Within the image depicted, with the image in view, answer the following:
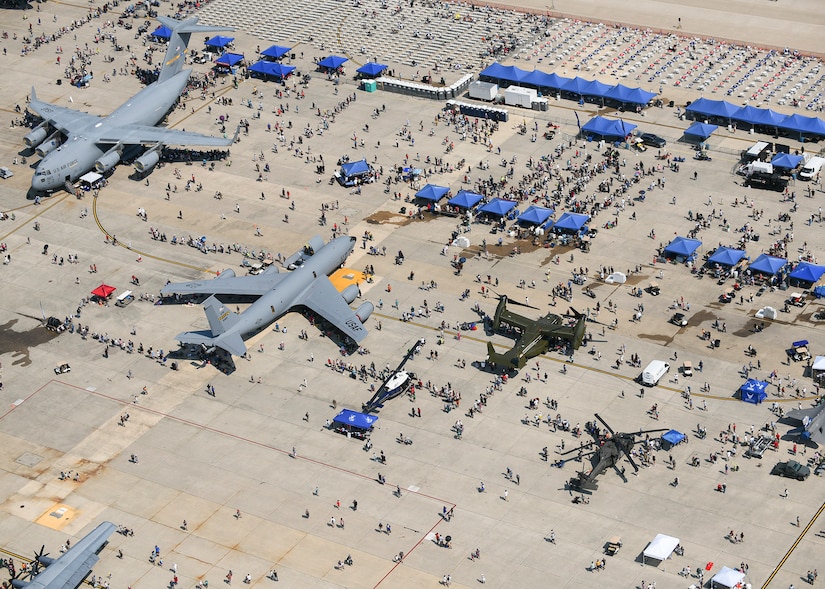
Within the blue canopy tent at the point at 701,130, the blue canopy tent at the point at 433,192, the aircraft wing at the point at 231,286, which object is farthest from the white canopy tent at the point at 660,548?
the blue canopy tent at the point at 701,130

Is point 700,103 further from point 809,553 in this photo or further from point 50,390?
point 50,390

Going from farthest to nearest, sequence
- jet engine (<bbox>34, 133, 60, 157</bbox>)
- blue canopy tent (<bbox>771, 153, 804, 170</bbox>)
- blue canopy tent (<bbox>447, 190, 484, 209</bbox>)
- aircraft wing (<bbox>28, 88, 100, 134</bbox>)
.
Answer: aircraft wing (<bbox>28, 88, 100, 134</bbox>) → jet engine (<bbox>34, 133, 60, 157</bbox>) → blue canopy tent (<bbox>771, 153, 804, 170</bbox>) → blue canopy tent (<bbox>447, 190, 484, 209</bbox>)

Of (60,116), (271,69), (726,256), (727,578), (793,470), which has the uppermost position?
(60,116)

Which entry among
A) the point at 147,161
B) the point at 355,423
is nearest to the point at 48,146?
the point at 147,161

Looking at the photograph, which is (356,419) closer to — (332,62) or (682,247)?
(682,247)

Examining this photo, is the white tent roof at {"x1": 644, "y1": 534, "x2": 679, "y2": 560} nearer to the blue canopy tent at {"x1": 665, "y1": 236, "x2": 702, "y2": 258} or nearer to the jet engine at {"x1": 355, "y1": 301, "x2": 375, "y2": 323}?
the jet engine at {"x1": 355, "y1": 301, "x2": 375, "y2": 323}

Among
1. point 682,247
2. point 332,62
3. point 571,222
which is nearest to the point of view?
point 682,247

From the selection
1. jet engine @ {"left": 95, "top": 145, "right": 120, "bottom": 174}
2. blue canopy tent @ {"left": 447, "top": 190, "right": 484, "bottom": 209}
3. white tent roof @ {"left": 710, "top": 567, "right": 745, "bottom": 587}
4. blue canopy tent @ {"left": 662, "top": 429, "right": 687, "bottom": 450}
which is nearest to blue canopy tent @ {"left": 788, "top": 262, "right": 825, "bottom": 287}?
blue canopy tent @ {"left": 662, "top": 429, "right": 687, "bottom": 450}

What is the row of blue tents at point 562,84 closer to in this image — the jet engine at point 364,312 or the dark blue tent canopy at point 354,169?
the dark blue tent canopy at point 354,169
